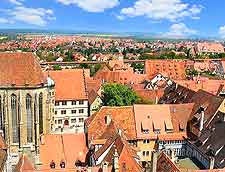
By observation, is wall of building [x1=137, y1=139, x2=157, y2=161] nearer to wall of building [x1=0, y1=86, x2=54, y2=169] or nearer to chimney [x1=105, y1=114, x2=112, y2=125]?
chimney [x1=105, y1=114, x2=112, y2=125]

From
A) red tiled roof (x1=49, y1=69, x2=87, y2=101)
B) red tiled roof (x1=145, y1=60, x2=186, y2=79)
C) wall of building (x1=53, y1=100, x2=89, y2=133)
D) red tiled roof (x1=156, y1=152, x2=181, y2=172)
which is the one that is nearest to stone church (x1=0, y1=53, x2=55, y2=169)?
red tiled roof (x1=49, y1=69, x2=87, y2=101)

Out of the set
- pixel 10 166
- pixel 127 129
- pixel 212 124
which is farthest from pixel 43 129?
pixel 212 124

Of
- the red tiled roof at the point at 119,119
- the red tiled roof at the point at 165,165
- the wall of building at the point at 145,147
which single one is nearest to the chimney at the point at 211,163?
the red tiled roof at the point at 165,165

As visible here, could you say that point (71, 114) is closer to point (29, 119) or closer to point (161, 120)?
point (29, 119)

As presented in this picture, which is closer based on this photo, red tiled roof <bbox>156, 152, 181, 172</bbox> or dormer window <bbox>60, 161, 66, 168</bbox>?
red tiled roof <bbox>156, 152, 181, 172</bbox>

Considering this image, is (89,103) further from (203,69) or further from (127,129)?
(203,69)

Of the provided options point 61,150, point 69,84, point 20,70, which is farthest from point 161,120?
point 69,84

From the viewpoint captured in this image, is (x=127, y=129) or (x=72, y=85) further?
(x=72, y=85)
